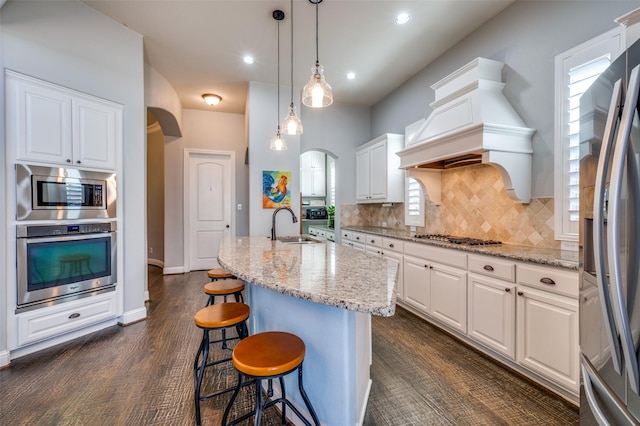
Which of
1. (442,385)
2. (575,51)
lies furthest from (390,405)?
(575,51)

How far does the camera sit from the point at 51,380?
1987 millimetres

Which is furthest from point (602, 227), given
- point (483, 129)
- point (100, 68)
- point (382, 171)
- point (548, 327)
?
point (100, 68)

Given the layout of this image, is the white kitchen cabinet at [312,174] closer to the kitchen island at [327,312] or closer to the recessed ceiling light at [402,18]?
the recessed ceiling light at [402,18]

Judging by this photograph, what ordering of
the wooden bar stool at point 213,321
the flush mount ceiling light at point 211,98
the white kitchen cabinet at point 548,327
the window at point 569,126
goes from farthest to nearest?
the flush mount ceiling light at point 211,98 → the window at point 569,126 → the white kitchen cabinet at point 548,327 → the wooden bar stool at point 213,321

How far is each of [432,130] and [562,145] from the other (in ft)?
3.59

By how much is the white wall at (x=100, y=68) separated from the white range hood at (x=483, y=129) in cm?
319

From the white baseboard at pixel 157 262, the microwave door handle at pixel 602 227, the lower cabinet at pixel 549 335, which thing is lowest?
the white baseboard at pixel 157 262

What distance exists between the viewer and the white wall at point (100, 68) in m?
2.24

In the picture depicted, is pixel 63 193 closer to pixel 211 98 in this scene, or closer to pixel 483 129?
pixel 211 98

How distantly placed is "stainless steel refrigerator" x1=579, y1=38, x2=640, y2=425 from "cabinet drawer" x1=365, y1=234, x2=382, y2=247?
8.84ft

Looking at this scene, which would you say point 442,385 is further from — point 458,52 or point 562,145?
point 458,52

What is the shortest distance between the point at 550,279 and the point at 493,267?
1.27ft

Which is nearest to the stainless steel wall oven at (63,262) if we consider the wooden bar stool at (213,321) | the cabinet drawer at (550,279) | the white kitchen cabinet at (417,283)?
the wooden bar stool at (213,321)

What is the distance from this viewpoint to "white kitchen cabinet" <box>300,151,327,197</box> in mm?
6898
